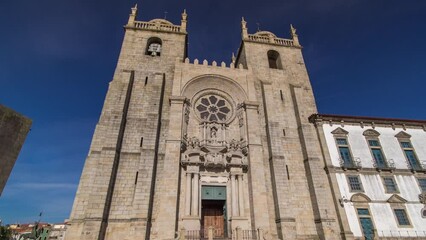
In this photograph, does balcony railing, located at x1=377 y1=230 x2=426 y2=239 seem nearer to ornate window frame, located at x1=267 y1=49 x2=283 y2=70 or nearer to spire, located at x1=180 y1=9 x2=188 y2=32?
ornate window frame, located at x1=267 y1=49 x2=283 y2=70

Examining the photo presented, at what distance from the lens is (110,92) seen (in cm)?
1922

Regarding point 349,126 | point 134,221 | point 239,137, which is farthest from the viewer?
point 349,126

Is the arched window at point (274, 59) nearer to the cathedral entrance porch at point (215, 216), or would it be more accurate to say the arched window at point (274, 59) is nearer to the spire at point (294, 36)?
the spire at point (294, 36)

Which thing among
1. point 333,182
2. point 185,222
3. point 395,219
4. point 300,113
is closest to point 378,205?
point 395,219

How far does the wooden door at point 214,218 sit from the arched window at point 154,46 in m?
15.4

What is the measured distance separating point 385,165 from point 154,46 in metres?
24.3

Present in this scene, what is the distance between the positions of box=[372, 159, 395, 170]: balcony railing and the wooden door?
13.5 m

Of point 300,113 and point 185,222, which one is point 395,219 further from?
point 185,222

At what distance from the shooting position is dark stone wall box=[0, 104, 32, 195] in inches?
273

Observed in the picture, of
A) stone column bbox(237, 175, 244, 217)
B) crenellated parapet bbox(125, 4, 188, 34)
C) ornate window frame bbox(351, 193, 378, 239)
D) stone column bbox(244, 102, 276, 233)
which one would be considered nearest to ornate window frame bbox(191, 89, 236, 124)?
stone column bbox(244, 102, 276, 233)

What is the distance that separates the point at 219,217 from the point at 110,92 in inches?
518

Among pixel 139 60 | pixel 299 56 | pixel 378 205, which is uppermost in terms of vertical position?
pixel 299 56

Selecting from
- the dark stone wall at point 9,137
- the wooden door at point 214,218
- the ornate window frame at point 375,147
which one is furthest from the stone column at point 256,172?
the dark stone wall at point 9,137

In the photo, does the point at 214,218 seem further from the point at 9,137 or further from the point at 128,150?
the point at 9,137
